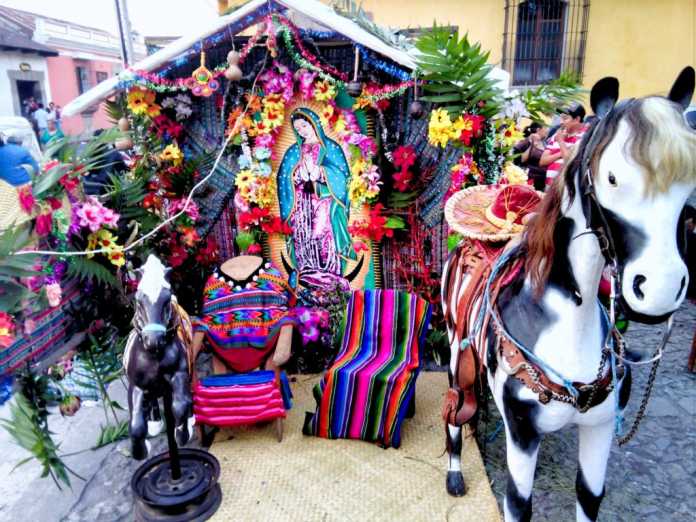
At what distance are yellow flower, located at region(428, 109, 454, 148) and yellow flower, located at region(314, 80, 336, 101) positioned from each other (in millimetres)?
989

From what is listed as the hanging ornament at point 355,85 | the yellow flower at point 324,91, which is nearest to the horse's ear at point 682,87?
the hanging ornament at point 355,85

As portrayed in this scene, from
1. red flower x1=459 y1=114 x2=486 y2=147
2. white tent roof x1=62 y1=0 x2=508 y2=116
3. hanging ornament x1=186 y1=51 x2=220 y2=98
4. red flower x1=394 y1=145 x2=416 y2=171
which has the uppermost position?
white tent roof x1=62 y1=0 x2=508 y2=116

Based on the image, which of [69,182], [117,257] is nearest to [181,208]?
[117,257]

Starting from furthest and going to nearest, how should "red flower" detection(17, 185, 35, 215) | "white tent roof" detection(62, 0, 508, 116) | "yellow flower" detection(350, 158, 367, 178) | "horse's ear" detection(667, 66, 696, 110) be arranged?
"yellow flower" detection(350, 158, 367, 178) → "white tent roof" detection(62, 0, 508, 116) → "red flower" detection(17, 185, 35, 215) → "horse's ear" detection(667, 66, 696, 110)

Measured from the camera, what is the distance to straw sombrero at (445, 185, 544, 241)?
290 cm

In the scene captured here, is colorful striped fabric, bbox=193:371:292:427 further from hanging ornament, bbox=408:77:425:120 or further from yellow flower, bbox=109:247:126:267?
hanging ornament, bbox=408:77:425:120

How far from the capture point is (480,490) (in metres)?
3.53

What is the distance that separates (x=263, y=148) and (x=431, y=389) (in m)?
2.81

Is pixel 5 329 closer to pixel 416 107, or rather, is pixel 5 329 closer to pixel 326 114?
pixel 326 114

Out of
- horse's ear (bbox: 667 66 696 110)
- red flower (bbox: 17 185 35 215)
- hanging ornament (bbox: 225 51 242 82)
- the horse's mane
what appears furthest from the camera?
hanging ornament (bbox: 225 51 242 82)

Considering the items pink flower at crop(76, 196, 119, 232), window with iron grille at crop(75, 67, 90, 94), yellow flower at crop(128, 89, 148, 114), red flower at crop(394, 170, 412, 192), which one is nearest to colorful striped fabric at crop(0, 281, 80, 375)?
pink flower at crop(76, 196, 119, 232)

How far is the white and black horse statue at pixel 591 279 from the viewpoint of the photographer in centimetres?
158

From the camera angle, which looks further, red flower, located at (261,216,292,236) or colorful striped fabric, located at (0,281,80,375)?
red flower, located at (261,216,292,236)

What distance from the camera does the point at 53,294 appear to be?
11.2 feet
